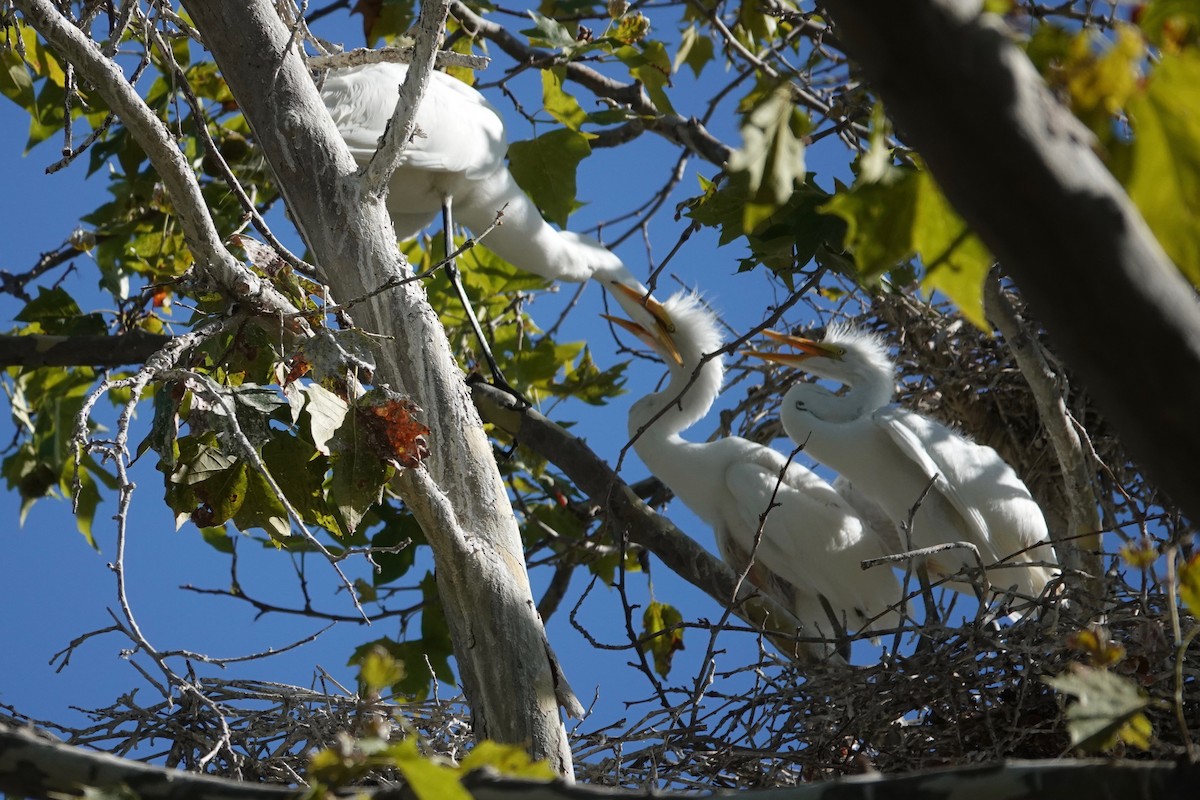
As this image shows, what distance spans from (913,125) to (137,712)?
1.50m

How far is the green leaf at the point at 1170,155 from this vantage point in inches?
20.5

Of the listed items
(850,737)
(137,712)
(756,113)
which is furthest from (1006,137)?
(137,712)

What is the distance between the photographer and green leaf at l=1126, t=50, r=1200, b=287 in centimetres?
52

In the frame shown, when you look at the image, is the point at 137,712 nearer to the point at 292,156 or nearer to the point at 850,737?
the point at 292,156

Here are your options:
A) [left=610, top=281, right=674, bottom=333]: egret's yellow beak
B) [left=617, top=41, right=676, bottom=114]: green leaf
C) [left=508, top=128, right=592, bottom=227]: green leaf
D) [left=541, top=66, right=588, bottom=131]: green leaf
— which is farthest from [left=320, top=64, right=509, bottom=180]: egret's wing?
[left=610, top=281, right=674, bottom=333]: egret's yellow beak

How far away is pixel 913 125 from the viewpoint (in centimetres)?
49

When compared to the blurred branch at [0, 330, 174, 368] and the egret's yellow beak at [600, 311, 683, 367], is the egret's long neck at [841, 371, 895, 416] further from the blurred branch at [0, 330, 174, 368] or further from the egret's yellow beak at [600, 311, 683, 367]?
the blurred branch at [0, 330, 174, 368]

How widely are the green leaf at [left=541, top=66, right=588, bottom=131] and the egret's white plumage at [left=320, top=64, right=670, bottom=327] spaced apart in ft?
0.72

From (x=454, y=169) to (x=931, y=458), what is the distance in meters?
1.30

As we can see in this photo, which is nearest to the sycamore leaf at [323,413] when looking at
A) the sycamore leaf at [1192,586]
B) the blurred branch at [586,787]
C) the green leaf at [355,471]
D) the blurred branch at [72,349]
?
the green leaf at [355,471]

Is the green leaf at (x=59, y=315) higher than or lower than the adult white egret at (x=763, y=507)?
higher

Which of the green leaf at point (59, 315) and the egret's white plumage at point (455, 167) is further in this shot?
the egret's white plumage at point (455, 167)

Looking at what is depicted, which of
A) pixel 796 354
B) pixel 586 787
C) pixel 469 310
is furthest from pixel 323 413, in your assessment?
pixel 796 354

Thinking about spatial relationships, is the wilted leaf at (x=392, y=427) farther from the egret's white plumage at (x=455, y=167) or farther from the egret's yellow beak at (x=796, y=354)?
the egret's yellow beak at (x=796, y=354)
